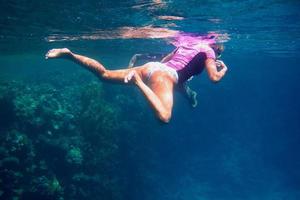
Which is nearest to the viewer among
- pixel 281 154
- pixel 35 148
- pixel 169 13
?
pixel 169 13

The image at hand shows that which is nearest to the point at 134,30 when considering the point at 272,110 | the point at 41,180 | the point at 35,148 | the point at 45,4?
the point at 45,4

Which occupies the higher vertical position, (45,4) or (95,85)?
(45,4)

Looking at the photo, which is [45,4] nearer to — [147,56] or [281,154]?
[147,56]

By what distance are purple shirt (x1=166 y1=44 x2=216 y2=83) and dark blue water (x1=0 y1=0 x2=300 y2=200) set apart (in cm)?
616

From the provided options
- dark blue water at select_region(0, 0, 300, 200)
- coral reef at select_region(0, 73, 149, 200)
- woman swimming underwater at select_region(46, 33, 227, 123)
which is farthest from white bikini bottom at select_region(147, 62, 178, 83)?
coral reef at select_region(0, 73, 149, 200)

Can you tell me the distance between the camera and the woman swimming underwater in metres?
7.39

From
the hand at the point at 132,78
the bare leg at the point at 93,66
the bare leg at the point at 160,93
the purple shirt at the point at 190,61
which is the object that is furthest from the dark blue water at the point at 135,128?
the hand at the point at 132,78

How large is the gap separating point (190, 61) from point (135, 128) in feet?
68.4

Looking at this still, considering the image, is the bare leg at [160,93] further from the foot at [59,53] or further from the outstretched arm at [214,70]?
the foot at [59,53]

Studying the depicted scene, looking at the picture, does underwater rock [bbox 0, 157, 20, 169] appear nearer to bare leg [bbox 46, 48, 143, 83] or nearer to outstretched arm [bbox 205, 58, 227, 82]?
bare leg [bbox 46, 48, 143, 83]

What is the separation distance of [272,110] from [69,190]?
116ft

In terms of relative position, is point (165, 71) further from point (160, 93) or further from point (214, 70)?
point (214, 70)

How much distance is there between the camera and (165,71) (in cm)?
793

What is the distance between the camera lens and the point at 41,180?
16.1 m
